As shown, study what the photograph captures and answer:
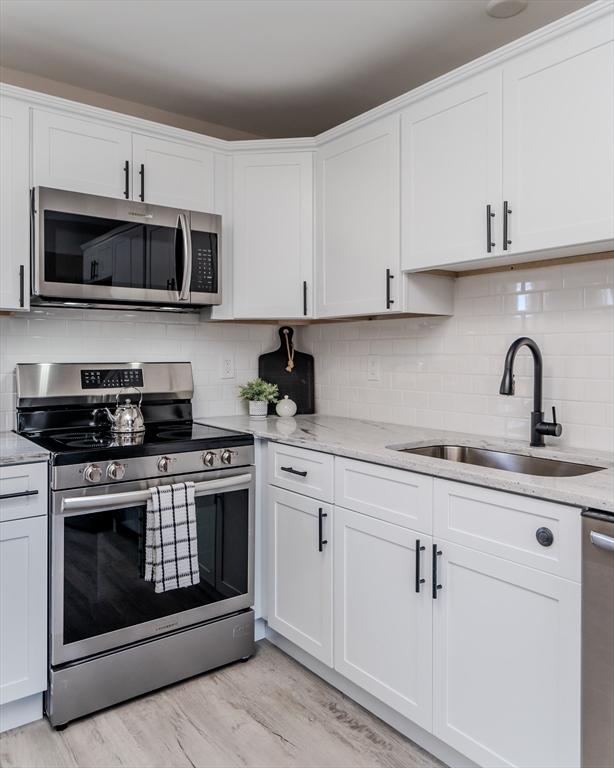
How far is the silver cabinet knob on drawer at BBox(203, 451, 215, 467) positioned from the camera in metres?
2.33

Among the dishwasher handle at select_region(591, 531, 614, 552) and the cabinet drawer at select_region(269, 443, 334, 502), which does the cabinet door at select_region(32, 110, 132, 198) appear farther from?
the dishwasher handle at select_region(591, 531, 614, 552)

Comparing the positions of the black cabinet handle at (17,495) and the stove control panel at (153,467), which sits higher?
the stove control panel at (153,467)

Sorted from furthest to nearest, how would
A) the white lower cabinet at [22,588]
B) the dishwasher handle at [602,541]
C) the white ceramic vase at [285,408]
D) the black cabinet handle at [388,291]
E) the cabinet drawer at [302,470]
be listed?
the white ceramic vase at [285,408] < the black cabinet handle at [388,291] < the cabinet drawer at [302,470] < the white lower cabinet at [22,588] < the dishwasher handle at [602,541]

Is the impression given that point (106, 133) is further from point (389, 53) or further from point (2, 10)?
point (389, 53)

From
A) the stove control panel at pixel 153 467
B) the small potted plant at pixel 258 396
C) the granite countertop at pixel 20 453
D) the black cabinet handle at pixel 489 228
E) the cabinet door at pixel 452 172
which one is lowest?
the stove control panel at pixel 153 467

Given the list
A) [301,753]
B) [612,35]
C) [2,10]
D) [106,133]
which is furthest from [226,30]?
[301,753]

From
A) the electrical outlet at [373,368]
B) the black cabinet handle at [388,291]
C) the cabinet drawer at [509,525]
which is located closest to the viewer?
the cabinet drawer at [509,525]

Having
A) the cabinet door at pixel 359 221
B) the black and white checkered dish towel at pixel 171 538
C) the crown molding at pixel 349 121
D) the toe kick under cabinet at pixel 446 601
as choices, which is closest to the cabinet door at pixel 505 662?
the toe kick under cabinet at pixel 446 601

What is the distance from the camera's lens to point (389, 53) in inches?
95.9

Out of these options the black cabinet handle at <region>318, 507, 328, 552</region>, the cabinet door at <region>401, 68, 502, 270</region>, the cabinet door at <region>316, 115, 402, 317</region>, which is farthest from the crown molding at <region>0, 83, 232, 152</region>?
the black cabinet handle at <region>318, 507, 328, 552</region>

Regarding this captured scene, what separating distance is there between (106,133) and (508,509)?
2.12 m

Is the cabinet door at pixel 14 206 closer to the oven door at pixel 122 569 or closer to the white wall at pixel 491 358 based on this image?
the oven door at pixel 122 569

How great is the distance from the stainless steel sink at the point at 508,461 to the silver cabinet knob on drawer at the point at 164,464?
2.72 feet

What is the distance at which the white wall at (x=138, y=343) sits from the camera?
8.27 ft
